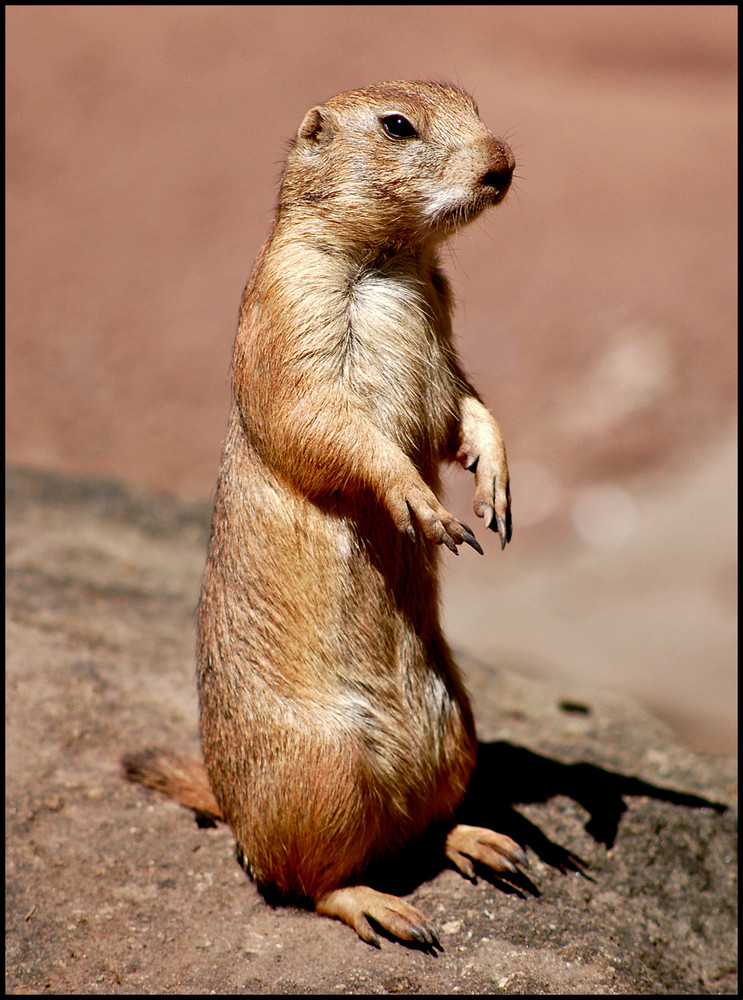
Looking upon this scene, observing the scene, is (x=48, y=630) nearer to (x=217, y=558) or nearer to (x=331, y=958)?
(x=217, y=558)

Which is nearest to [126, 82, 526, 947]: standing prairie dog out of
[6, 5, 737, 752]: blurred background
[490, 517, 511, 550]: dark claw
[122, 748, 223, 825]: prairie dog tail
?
[490, 517, 511, 550]: dark claw

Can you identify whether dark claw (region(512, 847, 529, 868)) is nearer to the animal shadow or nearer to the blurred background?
the animal shadow

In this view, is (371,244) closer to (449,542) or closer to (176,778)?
(449,542)

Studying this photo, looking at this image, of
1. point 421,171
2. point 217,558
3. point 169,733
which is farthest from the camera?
point 169,733

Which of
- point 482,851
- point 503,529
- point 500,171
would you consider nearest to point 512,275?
point 500,171

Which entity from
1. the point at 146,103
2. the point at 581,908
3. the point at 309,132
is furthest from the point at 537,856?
the point at 146,103
